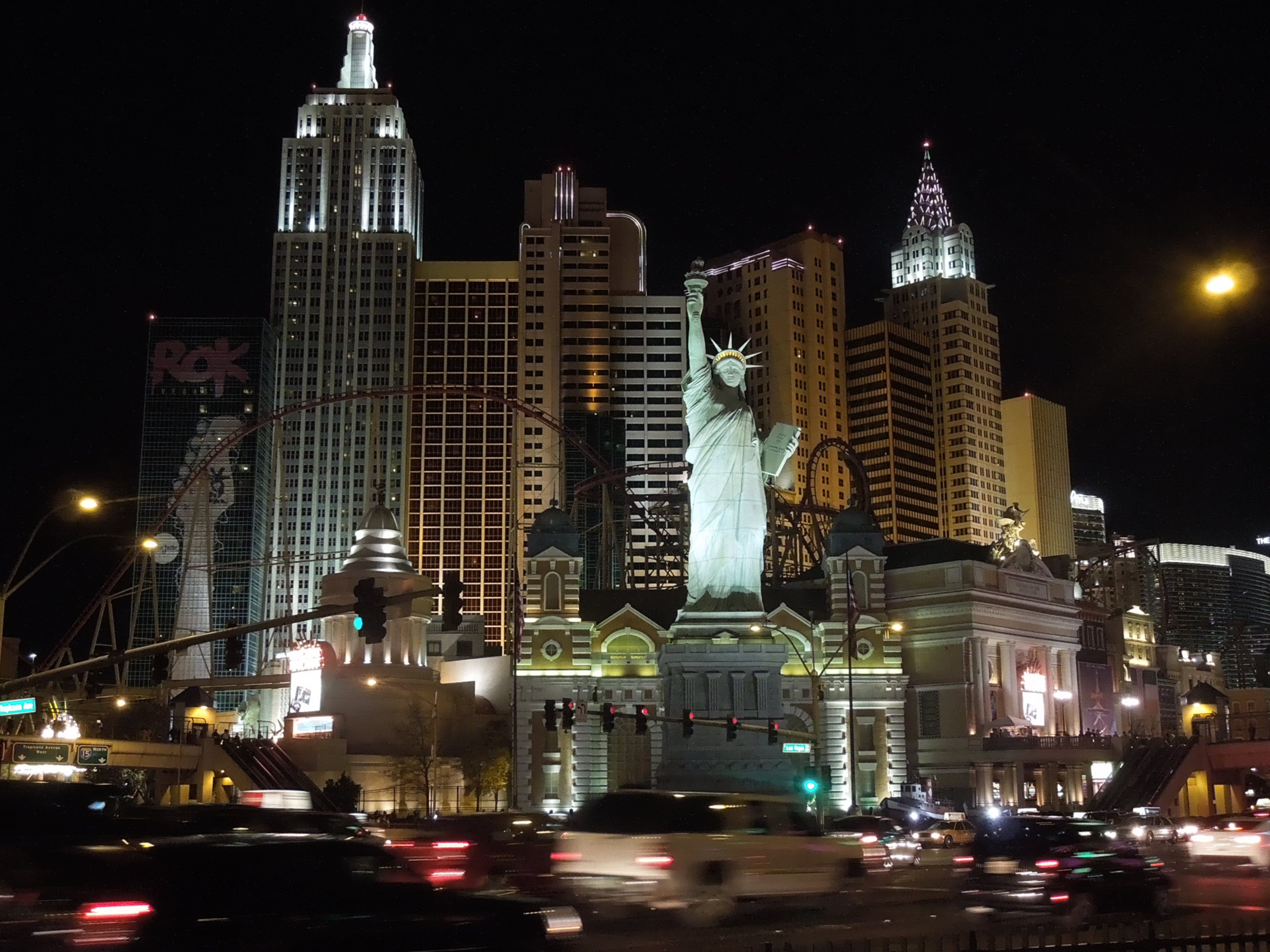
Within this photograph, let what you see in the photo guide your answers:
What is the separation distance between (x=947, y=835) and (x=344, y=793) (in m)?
32.2

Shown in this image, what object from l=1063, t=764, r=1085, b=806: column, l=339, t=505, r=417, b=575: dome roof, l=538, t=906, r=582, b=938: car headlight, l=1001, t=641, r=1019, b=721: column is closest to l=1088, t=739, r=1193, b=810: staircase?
l=1063, t=764, r=1085, b=806: column

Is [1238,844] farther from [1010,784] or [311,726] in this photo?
[311,726]

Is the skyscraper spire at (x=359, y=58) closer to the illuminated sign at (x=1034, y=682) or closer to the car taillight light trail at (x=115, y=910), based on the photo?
the illuminated sign at (x=1034, y=682)

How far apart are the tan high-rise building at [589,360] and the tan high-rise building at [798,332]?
10.3m

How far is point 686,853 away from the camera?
21812 mm

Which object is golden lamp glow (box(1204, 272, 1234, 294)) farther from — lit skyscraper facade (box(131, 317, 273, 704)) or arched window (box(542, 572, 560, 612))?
lit skyscraper facade (box(131, 317, 273, 704))

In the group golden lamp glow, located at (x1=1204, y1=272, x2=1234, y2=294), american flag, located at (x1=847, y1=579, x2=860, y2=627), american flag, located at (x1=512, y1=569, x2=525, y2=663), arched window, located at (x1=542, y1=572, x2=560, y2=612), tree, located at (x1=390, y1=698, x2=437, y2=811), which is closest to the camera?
golden lamp glow, located at (x1=1204, y1=272, x2=1234, y2=294)

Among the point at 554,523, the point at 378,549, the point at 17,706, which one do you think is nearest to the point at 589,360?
the point at 378,549

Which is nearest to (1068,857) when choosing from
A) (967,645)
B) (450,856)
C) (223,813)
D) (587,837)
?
(587,837)

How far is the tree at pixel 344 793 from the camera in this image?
2613 inches

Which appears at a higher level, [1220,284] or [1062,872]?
[1220,284]

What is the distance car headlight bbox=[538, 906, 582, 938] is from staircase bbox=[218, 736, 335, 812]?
2098 inches

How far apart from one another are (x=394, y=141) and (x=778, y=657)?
418 ft

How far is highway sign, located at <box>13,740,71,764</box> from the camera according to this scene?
4544 centimetres
